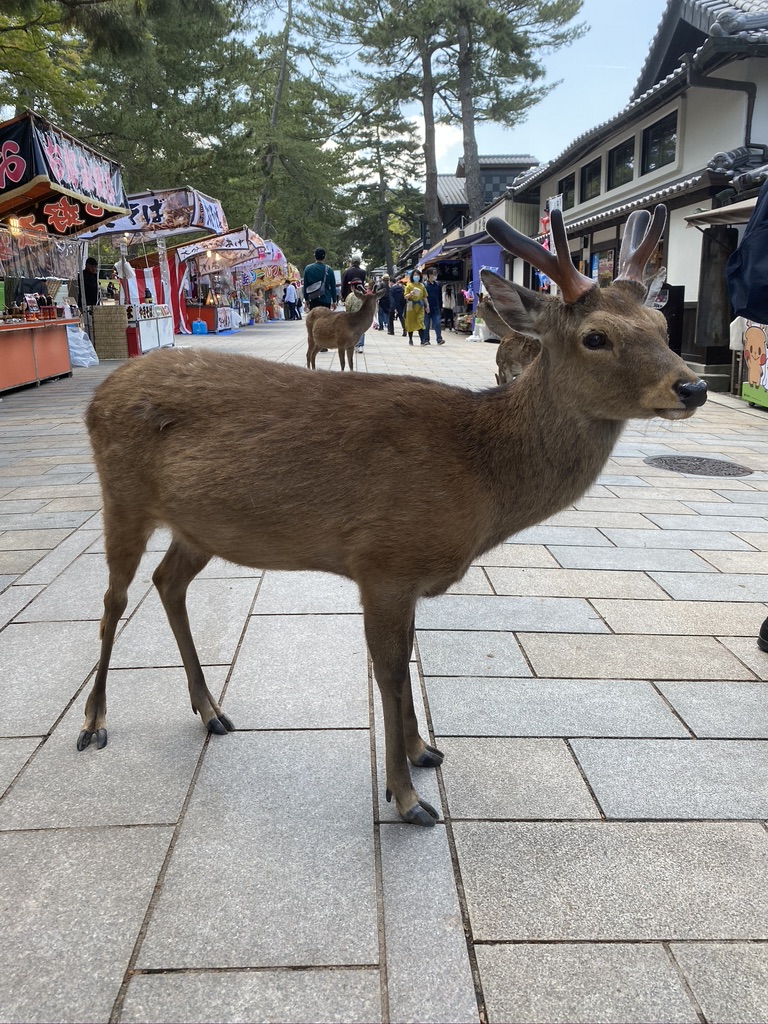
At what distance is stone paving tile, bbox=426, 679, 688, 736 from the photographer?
2891 mm

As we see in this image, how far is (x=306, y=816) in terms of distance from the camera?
239cm

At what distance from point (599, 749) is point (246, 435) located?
5.48ft

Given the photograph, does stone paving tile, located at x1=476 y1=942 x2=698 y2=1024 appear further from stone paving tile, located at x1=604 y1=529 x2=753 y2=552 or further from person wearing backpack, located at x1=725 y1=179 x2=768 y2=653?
stone paving tile, located at x1=604 y1=529 x2=753 y2=552

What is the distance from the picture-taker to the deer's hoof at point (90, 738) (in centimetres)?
275

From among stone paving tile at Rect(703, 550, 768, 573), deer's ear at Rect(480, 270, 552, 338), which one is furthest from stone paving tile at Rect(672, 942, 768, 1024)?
stone paving tile at Rect(703, 550, 768, 573)

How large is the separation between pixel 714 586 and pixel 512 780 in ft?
7.64

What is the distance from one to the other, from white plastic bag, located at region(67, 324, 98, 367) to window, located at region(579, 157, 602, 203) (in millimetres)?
12593

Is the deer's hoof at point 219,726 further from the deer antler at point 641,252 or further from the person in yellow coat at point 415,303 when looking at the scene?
the person in yellow coat at point 415,303

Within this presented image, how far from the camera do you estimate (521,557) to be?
4.89m

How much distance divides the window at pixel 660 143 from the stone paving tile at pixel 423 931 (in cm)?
1546

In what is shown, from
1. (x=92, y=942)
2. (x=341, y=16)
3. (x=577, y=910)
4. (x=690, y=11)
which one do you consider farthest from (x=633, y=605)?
(x=341, y=16)

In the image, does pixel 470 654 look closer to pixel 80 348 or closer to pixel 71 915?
pixel 71 915

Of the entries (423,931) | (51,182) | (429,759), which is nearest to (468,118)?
(51,182)

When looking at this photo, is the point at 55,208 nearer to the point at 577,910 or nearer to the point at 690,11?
the point at 690,11
